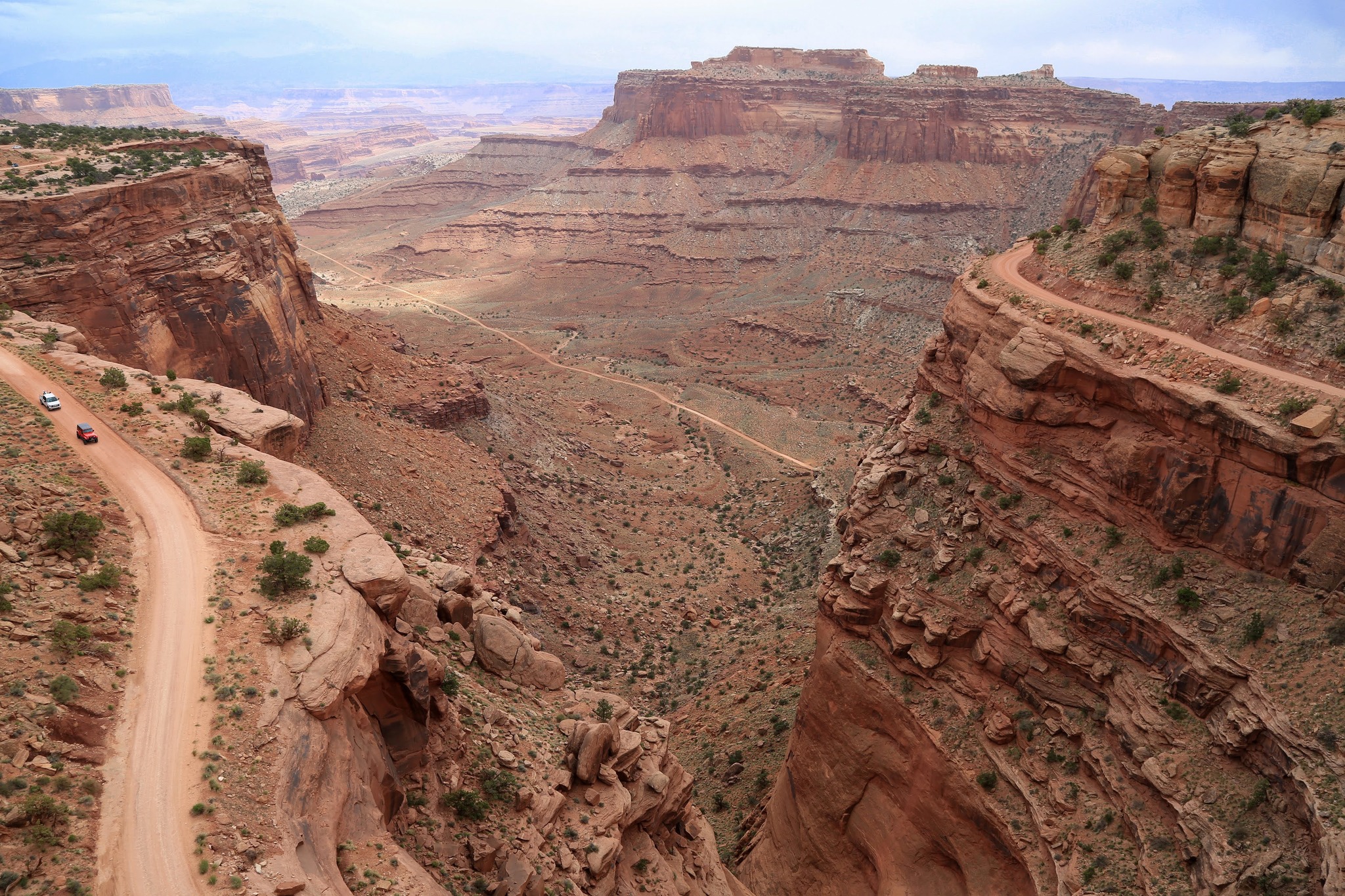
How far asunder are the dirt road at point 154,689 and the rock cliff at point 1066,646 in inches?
828

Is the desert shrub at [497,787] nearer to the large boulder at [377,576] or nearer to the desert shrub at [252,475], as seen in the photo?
the large boulder at [377,576]

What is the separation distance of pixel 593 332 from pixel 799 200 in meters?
45.6

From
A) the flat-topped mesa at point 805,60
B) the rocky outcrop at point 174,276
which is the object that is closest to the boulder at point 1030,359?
the rocky outcrop at point 174,276

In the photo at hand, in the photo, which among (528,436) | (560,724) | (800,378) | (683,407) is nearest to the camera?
(560,724)

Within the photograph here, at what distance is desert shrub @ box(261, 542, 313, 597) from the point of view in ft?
68.0

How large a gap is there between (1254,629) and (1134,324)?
10830 mm

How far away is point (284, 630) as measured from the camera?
1914 cm

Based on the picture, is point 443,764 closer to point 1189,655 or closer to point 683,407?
point 1189,655

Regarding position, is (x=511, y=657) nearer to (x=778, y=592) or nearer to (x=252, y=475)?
(x=252, y=475)

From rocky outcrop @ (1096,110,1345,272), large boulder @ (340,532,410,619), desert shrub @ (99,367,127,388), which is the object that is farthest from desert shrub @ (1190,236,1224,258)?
desert shrub @ (99,367,127,388)

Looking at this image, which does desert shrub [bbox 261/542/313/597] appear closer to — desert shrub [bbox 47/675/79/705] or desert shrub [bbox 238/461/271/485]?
desert shrub [bbox 47/675/79/705]

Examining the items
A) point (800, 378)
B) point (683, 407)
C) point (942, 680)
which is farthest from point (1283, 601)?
point (800, 378)

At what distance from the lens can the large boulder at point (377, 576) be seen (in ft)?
70.6

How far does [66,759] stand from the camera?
50.7 ft
